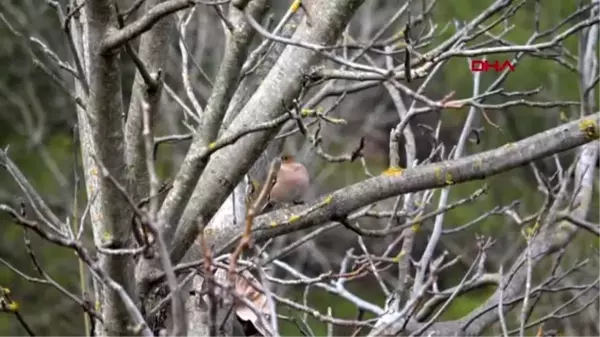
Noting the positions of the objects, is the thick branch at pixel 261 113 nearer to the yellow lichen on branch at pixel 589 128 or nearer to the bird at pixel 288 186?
the yellow lichen on branch at pixel 589 128

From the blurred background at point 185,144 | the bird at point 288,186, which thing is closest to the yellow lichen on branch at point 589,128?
the bird at point 288,186

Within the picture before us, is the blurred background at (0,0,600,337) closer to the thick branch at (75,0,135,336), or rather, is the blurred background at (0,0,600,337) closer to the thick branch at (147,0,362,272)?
the thick branch at (147,0,362,272)

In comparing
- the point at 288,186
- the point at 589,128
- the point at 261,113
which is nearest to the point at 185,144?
the point at 288,186

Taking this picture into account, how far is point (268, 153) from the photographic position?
3641 millimetres

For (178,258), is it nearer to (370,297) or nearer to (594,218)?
(594,218)

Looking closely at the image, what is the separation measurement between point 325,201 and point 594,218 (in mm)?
6476

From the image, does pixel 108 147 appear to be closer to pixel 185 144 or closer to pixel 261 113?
pixel 261 113

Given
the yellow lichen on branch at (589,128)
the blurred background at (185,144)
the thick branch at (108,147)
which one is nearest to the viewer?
the thick branch at (108,147)

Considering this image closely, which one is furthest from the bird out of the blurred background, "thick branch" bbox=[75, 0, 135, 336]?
the blurred background

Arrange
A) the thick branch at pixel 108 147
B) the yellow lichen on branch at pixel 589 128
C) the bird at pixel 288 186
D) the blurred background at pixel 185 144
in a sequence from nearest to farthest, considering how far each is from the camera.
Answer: the thick branch at pixel 108 147, the yellow lichen on branch at pixel 589 128, the bird at pixel 288 186, the blurred background at pixel 185 144

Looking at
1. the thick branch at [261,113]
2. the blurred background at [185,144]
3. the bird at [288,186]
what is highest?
the blurred background at [185,144]

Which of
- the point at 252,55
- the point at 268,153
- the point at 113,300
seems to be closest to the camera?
the point at 113,300

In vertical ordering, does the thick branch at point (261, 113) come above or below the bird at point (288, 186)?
below

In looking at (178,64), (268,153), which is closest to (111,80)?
(268,153)
